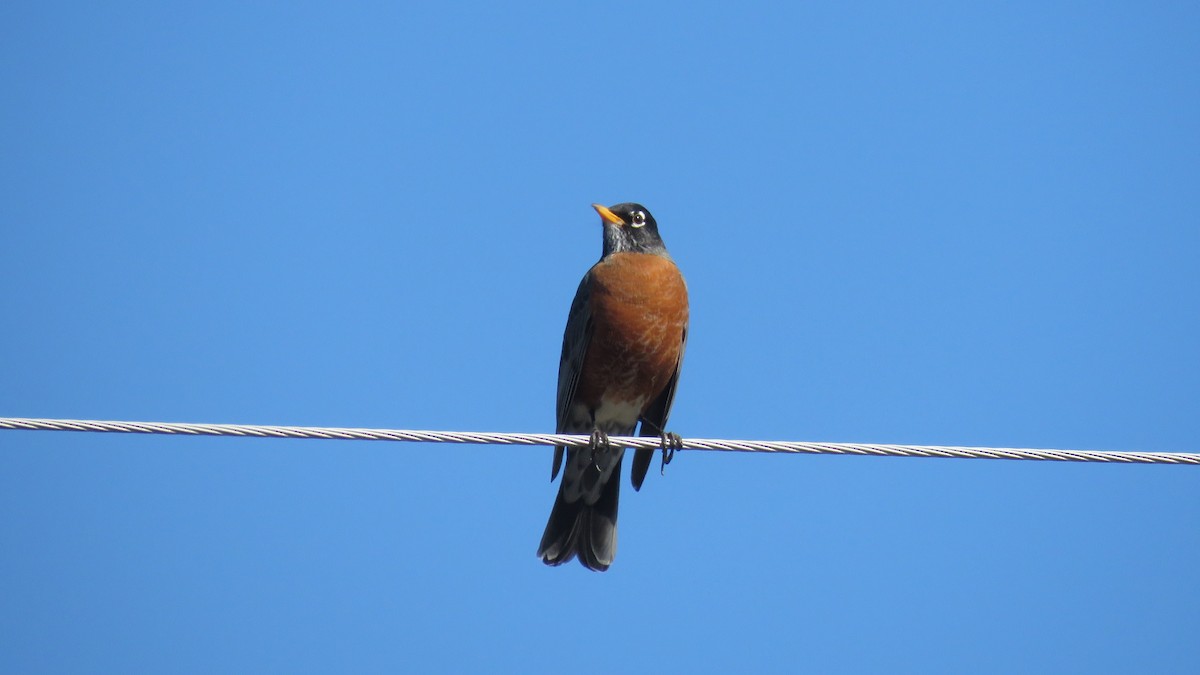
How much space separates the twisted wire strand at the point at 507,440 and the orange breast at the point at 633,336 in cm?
242

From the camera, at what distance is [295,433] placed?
4.59 metres

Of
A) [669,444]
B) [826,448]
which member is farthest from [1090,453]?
[669,444]

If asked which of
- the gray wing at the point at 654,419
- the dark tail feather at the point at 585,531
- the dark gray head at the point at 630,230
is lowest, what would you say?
the dark tail feather at the point at 585,531

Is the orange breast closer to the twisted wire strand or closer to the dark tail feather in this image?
the dark tail feather

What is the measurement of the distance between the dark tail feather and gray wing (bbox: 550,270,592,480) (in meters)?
0.40

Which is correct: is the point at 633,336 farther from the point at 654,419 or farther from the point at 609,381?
the point at 654,419

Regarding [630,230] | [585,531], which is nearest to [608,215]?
[630,230]

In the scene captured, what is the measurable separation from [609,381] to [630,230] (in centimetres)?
134

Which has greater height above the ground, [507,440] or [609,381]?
[609,381]

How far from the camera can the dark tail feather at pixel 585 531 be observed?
765 cm

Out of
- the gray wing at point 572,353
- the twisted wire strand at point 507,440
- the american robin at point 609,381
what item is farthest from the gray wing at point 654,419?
the twisted wire strand at point 507,440

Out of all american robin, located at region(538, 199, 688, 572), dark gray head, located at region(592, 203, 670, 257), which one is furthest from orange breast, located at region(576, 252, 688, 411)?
dark gray head, located at region(592, 203, 670, 257)

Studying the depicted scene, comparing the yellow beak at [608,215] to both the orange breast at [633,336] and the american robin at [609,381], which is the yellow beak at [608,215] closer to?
the american robin at [609,381]

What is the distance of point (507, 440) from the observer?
493cm
